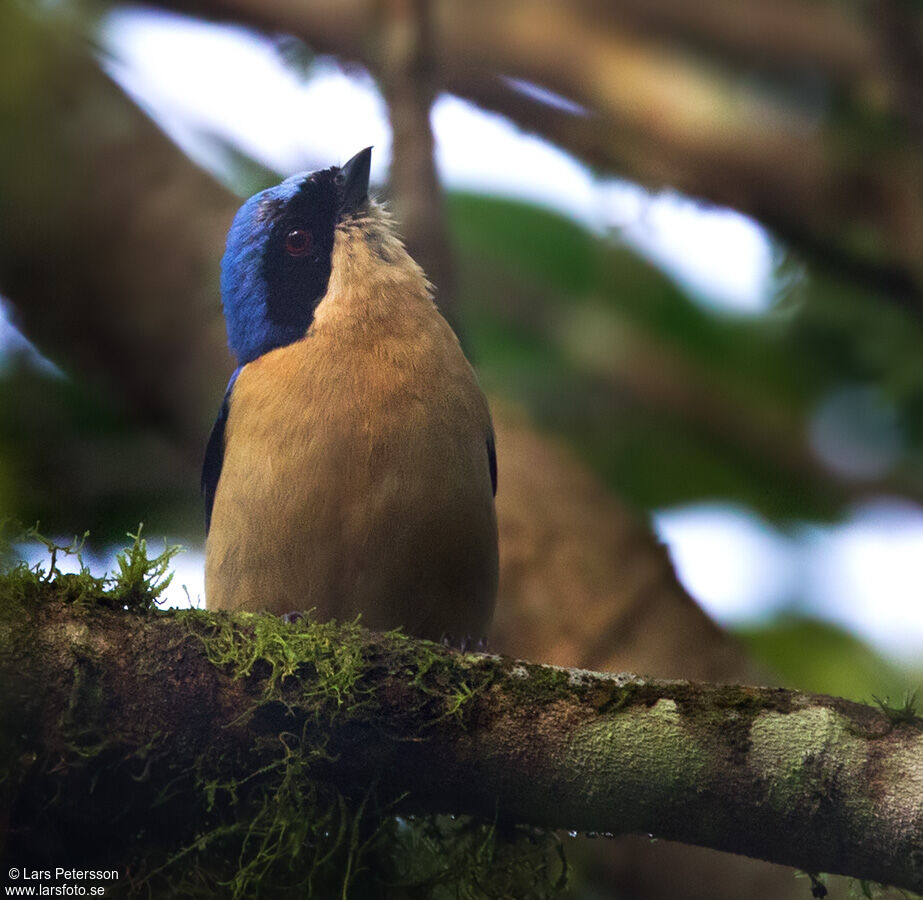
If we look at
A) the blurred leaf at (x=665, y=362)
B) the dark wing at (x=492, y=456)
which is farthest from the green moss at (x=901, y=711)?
the blurred leaf at (x=665, y=362)

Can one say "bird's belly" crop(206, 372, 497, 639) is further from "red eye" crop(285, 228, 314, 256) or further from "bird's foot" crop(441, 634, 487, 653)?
"red eye" crop(285, 228, 314, 256)

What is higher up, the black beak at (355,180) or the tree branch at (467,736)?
the black beak at (355,180)

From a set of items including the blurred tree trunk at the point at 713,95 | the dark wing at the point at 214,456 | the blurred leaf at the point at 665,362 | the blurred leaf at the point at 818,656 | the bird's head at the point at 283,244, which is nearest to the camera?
the dark wing at the point at 214,456

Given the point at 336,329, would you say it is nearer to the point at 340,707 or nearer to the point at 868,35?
the point at 340,707

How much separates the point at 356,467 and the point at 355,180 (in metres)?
1.58

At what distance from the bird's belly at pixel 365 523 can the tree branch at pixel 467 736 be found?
1184 millimetres

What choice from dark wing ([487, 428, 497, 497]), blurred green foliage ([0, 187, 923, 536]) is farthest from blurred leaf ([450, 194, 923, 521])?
dark wing ([487, 428, 497, 497])

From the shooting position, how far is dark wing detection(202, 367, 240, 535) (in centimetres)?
499

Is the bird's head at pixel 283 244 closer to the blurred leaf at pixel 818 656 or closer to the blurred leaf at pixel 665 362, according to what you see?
the blurred leaf at pixel 665 362

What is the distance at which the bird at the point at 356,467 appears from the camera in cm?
438

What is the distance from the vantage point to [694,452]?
23.1 feet

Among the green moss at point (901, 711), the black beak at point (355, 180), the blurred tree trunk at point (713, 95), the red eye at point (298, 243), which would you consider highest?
the blurred tree trunk at point (713, 95)

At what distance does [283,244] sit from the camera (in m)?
5.34

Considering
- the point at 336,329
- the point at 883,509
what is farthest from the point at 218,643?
the point at 883,509
